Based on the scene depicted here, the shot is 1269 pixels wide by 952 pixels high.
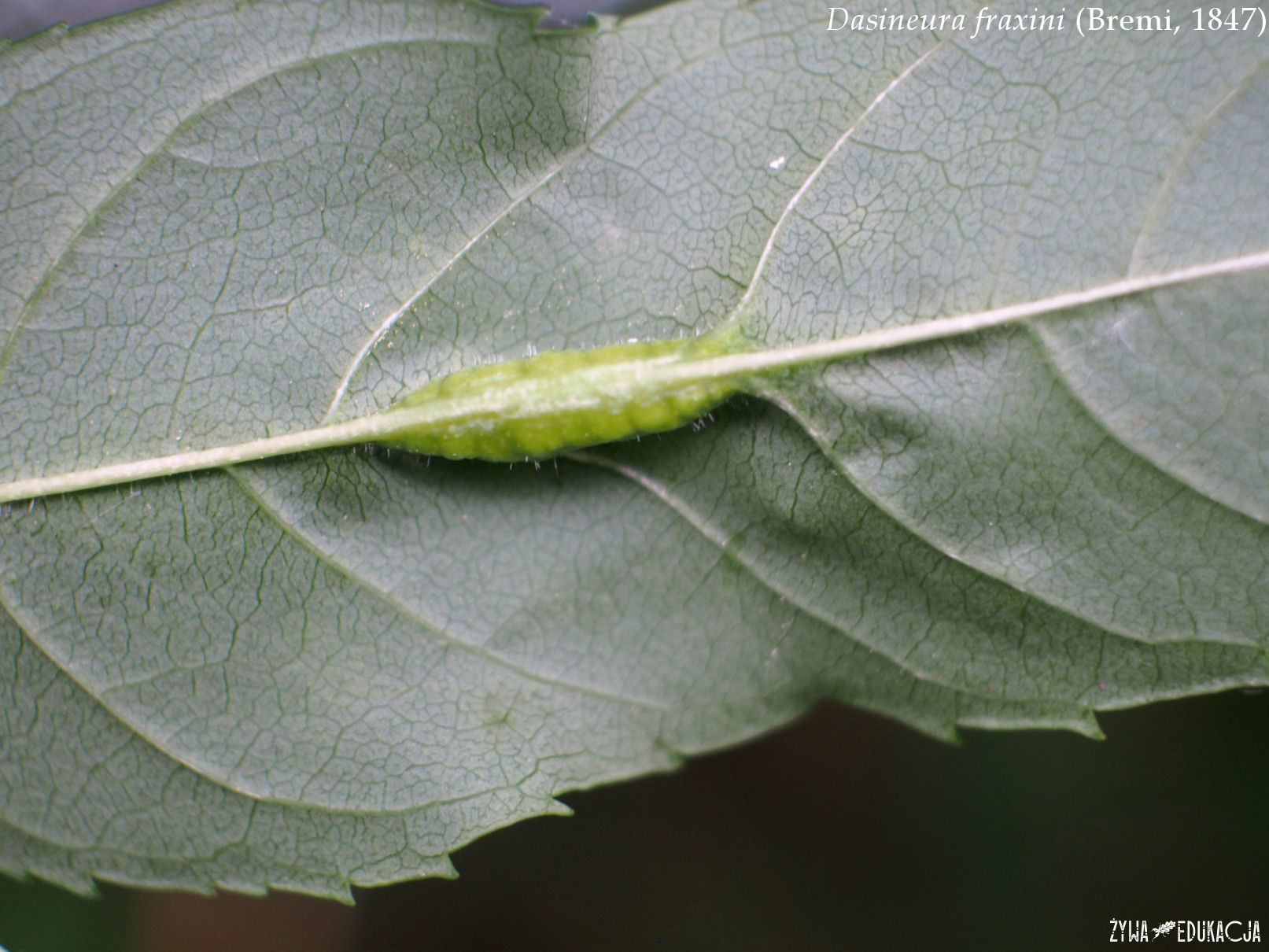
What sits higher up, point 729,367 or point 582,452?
point 729,367

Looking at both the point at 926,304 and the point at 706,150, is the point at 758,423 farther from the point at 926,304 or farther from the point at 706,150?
the point at 706,150

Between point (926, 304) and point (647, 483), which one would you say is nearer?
point (926, 304)

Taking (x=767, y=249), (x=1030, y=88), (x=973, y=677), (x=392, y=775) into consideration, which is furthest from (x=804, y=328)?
(x=392, y=775)

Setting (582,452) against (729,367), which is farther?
(582,452)
